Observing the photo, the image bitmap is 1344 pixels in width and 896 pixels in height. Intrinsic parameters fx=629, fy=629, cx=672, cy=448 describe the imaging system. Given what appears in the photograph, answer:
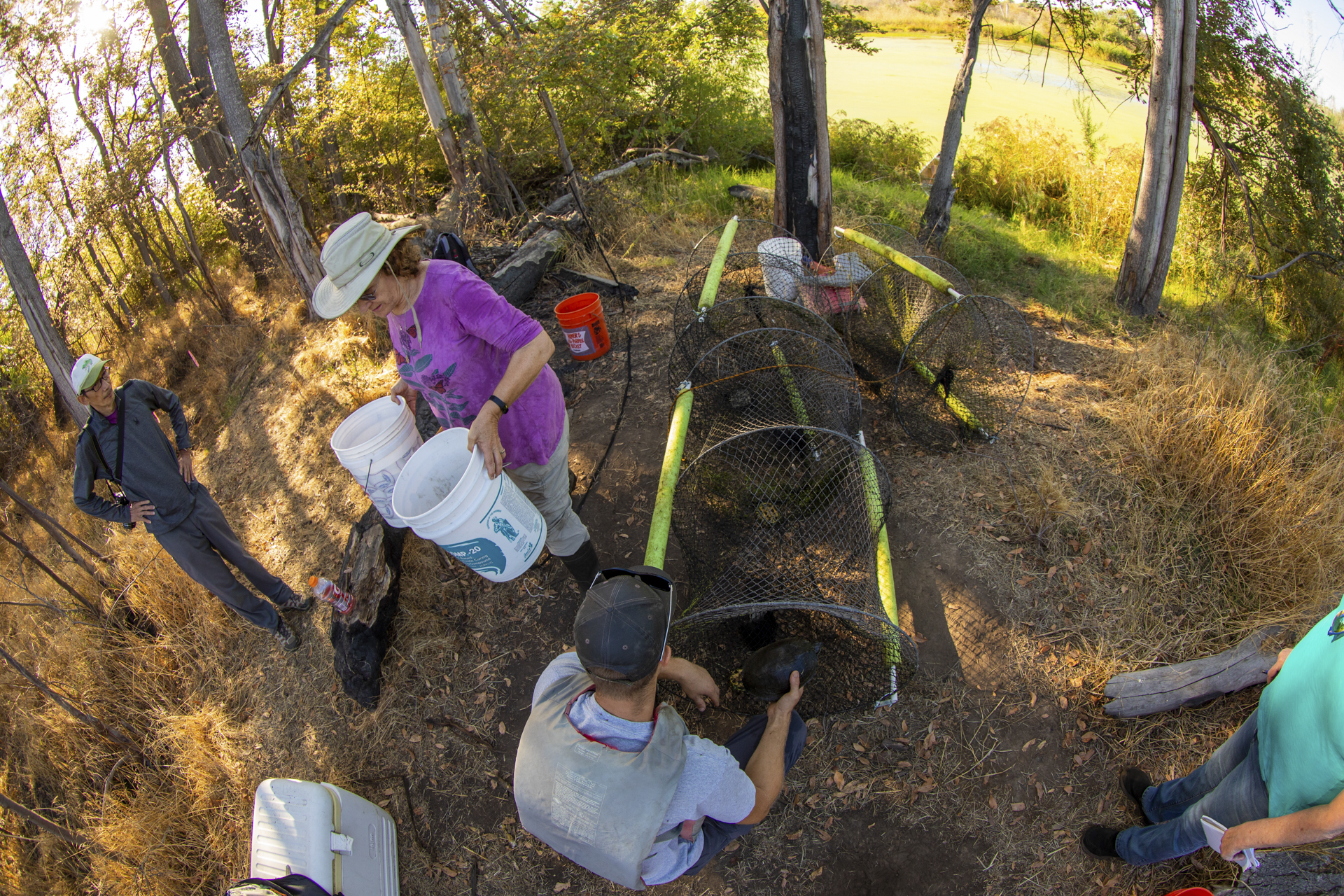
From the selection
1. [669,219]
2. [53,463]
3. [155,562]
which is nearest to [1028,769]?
[155,562]

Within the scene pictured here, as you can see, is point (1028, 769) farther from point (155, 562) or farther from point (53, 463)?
point (53, 463)

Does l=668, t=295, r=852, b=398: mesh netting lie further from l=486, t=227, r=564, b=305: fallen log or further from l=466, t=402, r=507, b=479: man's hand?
l=486, t=227, r=564, b=305: fallen log

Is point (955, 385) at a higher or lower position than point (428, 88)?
lower

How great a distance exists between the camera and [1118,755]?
304 centimetres

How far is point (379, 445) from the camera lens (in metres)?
2.94

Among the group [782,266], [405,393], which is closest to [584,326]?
[782,266]

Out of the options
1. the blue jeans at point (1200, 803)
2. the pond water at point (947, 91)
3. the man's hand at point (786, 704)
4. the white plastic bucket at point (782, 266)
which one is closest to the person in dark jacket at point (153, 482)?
the man's hand at point (786, 704)

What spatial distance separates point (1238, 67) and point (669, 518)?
27.3 feet

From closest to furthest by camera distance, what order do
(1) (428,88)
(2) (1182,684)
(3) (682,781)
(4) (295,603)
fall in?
(3) (682,781) → (2) (1182,684) → (4) (295,603) → (1) (428,88)

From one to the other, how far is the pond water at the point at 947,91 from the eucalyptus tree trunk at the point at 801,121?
9667mm

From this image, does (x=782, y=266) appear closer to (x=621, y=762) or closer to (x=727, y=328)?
(x=727, y=328)

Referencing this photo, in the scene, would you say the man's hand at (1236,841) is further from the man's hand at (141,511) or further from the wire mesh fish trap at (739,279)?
the man's hand at (141,511)

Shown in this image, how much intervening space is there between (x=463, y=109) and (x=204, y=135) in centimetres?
505

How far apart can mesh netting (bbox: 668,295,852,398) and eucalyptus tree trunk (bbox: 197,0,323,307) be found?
4269mm
